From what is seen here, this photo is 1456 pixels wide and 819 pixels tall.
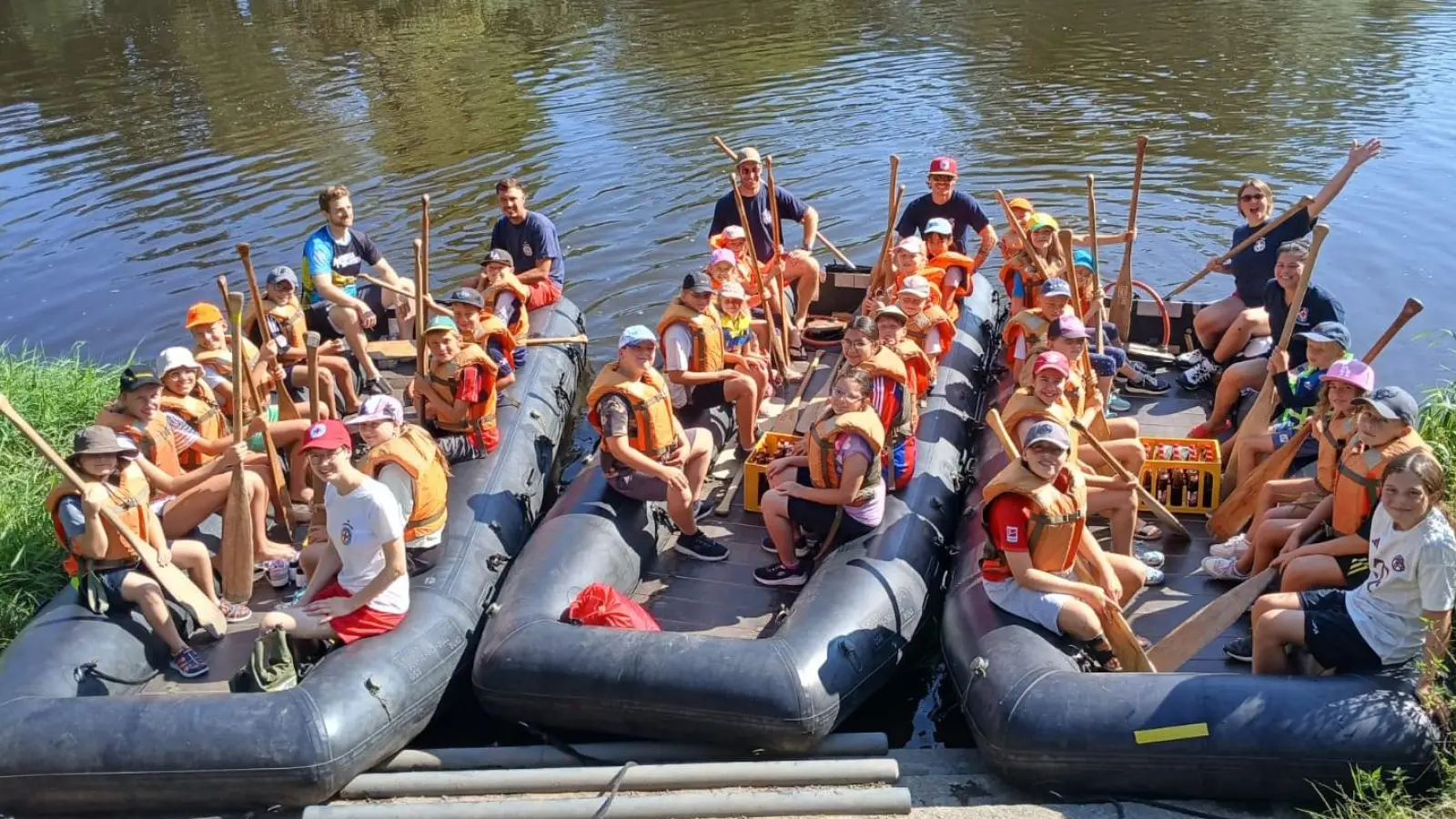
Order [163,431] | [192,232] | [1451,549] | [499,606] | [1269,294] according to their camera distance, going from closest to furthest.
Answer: [1451,549] < [499,606] < [163,431] < [1269,294] < [192,232]

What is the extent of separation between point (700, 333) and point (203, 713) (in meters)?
3.72

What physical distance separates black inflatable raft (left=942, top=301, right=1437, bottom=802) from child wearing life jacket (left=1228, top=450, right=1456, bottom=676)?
12cm

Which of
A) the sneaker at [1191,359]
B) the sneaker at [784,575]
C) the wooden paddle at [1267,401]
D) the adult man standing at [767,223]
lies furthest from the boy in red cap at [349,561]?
the sneaker at [1191,359]

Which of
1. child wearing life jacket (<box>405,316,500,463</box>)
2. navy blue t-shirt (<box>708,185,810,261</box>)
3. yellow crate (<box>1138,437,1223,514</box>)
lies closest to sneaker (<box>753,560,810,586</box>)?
child wearing life jacket (<box>405,316,500,463</box>)

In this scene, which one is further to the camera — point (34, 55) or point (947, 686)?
point (34, 55)

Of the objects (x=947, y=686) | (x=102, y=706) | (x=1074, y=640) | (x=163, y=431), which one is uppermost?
(x=163, y=431)

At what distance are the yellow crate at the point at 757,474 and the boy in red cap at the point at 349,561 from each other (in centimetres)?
217

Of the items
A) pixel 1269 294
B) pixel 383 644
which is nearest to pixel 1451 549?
pixel 1269 294

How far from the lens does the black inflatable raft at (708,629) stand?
548 cm

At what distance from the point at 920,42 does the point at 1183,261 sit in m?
9.89

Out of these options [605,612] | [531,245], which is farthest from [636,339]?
[531,245]

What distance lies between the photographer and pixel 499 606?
20.1 ft

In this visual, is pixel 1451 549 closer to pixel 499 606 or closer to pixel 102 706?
pixel 499 606

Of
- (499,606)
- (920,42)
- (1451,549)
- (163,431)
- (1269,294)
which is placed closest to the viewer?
(1451,549)
